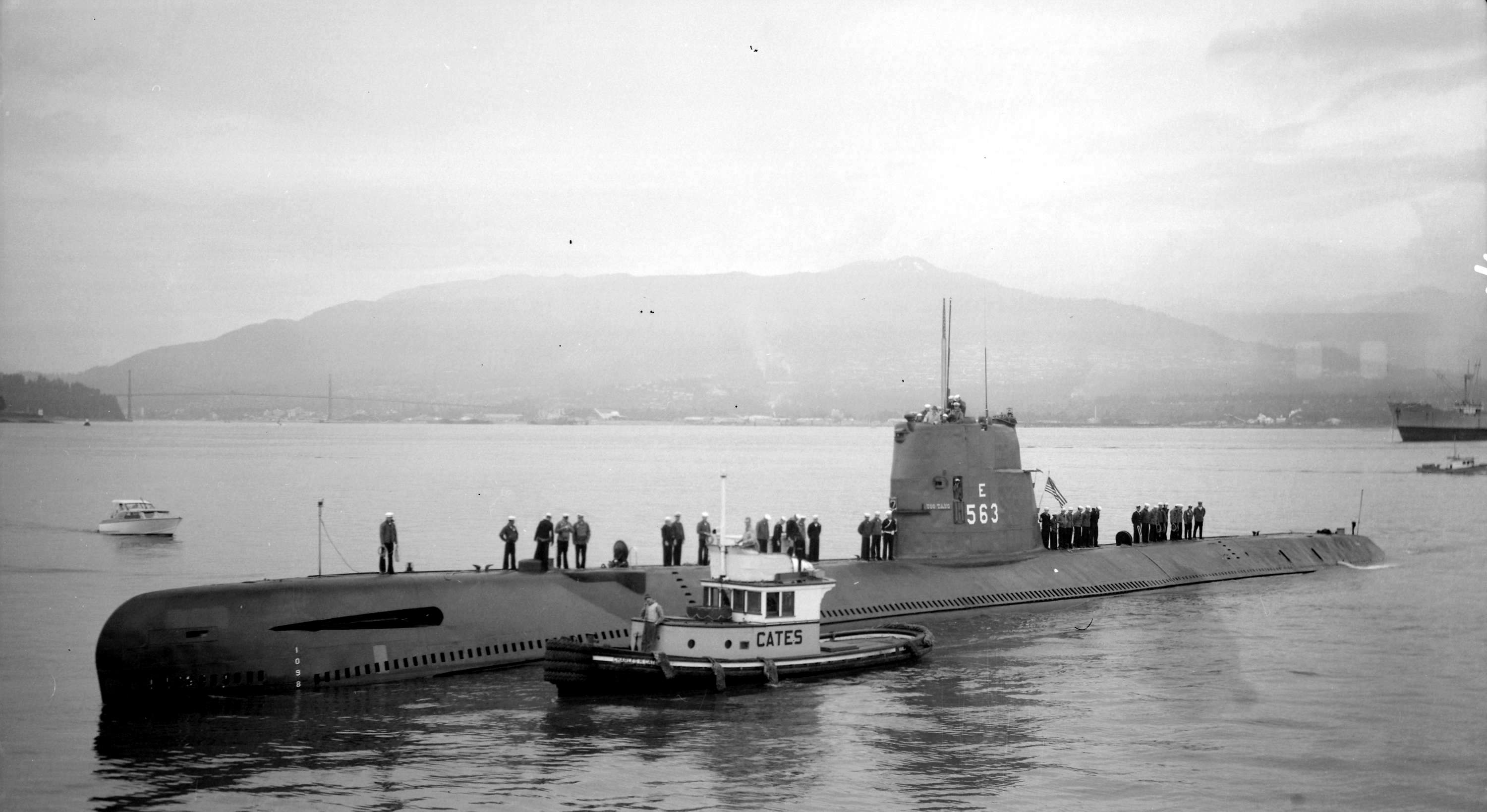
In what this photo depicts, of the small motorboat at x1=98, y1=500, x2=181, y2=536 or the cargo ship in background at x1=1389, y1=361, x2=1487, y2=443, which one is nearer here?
the small motorboat at x1=98, y1=500, x2=181, y2=536

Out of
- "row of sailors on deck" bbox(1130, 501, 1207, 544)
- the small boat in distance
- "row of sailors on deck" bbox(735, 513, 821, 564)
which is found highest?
"row of sailors on deck" bbox(735, 513, 821, 564)

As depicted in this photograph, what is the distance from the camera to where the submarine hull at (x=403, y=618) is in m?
19.9

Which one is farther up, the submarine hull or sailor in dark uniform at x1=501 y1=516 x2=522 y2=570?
sailor in dark uniform at x1=501 y1=516 x2=522 y2=570

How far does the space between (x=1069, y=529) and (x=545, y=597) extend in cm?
1516

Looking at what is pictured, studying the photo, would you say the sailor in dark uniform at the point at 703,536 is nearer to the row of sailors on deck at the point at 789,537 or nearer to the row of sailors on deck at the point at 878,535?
the row of sailors on deck at the point at 789,537

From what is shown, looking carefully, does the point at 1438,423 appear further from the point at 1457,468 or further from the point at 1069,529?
the point at 1069,529

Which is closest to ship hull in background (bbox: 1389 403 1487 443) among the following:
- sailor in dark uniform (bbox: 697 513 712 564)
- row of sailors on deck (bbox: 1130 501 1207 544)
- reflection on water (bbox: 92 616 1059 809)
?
row of sailors on deck (bbox: 1130 501 1207 544)

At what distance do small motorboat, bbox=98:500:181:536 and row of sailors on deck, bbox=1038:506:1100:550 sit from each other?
109 feet

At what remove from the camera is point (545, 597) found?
945 inches

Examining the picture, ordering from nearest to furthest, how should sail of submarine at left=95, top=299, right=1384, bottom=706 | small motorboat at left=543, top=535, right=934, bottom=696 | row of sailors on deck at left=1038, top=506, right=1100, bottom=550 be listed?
sail of submarine at left=95, top=299, right=1384, bottom=706 < small motorboat at left=543, top=535, right=934, bottom=696 < row of sailors on deck at left=1038, top=506, right=1100, bottom=550

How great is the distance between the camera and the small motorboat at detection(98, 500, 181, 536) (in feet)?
176

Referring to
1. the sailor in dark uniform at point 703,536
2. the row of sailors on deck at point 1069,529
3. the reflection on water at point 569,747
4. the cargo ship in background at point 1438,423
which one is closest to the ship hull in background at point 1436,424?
the cargo ship in background at point 1438,423

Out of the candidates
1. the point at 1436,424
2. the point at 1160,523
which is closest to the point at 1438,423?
the point at 1436,424

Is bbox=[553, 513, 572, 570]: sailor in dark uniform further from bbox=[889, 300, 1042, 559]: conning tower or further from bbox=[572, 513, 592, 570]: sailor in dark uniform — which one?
bbox=[889, 300, 1042, 559]: conning tower
